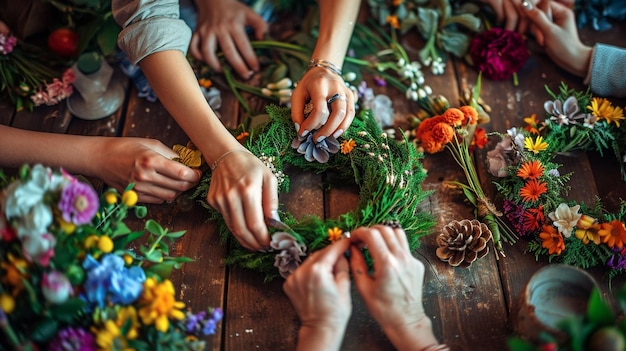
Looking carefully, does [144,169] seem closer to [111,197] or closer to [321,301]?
[111,197]

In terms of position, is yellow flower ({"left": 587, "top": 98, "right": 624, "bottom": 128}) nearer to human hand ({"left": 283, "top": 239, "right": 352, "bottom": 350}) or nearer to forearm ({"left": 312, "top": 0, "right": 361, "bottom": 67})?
forearm ({"left": 312, "top": 0, "right": 361, "bottom": 67})

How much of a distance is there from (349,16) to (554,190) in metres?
0.67

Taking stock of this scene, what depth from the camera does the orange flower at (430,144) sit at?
144 centimetres

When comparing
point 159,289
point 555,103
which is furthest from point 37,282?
point 555,103

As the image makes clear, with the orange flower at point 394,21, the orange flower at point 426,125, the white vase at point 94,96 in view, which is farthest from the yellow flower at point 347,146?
the white vase at point 94,96

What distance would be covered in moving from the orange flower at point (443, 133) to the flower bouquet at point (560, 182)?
0.13 metres

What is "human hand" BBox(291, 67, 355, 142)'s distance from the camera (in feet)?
4.36

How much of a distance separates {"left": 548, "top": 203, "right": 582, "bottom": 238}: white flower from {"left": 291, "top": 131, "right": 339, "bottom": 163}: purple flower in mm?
517

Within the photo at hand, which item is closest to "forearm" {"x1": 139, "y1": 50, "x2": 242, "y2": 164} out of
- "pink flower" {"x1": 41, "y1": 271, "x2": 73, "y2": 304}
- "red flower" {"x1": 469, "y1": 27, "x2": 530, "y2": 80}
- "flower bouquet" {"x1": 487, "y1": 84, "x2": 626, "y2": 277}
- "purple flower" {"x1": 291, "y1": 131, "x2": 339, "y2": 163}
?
"purple flower" {"x1": 291, "y1": 131, "x2": 339, "y2": 163}

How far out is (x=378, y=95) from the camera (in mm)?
1631

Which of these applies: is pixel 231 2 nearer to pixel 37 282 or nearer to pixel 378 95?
pixel 378 95

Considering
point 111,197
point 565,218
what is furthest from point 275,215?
point 565,218

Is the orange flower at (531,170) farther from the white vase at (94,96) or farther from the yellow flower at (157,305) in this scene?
the white vase at (94,96)

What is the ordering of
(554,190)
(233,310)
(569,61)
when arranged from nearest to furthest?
(233,310) < (554,190) < (569,61)
